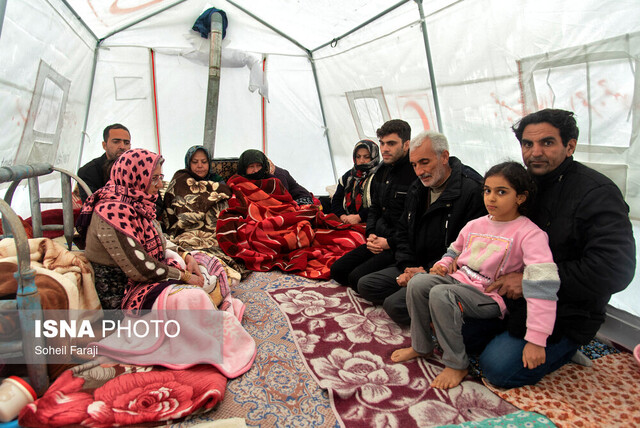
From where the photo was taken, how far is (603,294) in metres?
1.50

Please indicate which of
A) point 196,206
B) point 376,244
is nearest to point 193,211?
point 196,206

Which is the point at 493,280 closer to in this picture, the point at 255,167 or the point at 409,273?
the point at 409,273

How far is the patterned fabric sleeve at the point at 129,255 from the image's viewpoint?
5.81 ft

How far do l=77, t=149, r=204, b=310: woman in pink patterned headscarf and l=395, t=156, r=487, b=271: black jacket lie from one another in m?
1.27

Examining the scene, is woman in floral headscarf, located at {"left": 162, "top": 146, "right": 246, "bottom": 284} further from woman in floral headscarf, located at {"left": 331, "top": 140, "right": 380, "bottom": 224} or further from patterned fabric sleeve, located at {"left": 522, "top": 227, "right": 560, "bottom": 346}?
patterned fabric sleeve, located at {"left": 522, "top": 227, "right": 560, "bottom": 346}

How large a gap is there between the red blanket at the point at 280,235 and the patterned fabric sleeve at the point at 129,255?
1162 millimetres

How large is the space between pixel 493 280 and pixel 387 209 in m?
1.12

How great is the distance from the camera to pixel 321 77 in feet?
16.7

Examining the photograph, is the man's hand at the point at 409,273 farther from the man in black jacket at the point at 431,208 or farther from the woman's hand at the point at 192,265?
the woman's hand at the point at 192,265

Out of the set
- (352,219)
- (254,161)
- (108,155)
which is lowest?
(352,219)

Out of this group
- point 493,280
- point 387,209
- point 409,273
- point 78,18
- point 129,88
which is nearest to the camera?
point 493,280

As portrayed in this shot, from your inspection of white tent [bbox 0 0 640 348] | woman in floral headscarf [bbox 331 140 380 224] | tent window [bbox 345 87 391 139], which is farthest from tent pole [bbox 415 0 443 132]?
tent window [bbox 345 87 391 139]

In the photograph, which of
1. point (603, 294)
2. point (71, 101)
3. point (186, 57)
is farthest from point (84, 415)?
point (186, 57)

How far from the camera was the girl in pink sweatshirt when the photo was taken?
1.48 metres
